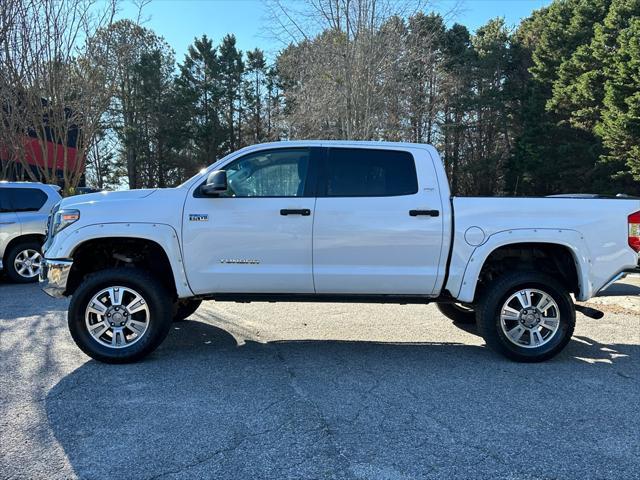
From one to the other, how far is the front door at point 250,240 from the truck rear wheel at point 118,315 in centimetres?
45

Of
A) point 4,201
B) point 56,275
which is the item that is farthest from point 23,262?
point 56,275

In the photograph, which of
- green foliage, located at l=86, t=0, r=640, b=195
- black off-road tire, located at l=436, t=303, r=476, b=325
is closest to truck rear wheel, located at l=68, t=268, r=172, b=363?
black off-road tire, located at l=436, t=303, r=476, b=325

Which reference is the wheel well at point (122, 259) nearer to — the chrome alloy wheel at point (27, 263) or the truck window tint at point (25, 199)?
the chrome alloy wheel at point (27, 263)

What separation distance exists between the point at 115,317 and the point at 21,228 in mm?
6211

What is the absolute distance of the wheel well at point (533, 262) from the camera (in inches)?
192

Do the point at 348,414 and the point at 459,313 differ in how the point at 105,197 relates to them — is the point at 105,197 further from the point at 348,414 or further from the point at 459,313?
the point at 459,313

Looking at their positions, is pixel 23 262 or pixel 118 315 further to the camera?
pixel 23 262

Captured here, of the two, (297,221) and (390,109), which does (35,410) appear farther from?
(390,109)

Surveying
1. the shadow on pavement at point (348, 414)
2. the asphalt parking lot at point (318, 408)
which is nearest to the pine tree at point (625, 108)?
the asphalt parking lot at point (318, 408)

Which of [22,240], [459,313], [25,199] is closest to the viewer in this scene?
[459,313]

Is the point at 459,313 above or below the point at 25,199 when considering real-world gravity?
below

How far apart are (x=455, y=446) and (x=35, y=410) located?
3.03 meters

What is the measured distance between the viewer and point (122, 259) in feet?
16.6

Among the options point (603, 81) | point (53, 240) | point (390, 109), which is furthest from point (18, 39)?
point (603, 81)
